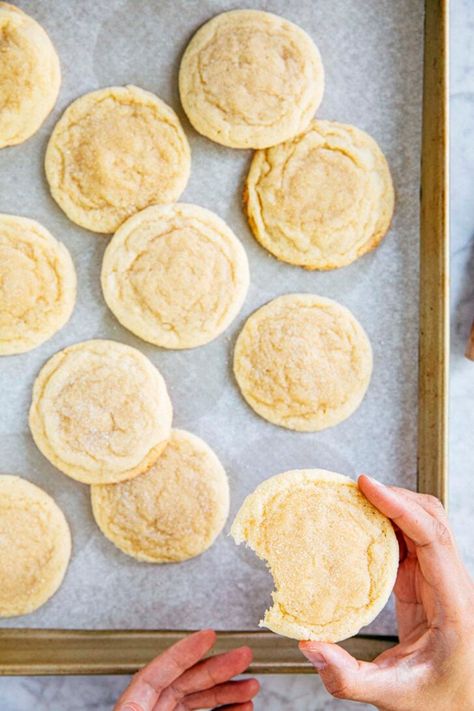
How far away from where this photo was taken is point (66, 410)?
2115mm

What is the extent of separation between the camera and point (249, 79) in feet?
7.09

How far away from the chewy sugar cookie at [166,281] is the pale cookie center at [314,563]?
66 centimetres

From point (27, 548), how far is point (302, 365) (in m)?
0.89

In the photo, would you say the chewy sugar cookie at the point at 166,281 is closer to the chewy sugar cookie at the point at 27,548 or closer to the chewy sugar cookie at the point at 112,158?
the chewy sugar cookie at the point at 112,158

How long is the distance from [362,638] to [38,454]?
1037 millimetres

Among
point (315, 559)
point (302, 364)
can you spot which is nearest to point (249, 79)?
point (302, 364)

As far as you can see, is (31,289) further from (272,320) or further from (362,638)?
(362,638)

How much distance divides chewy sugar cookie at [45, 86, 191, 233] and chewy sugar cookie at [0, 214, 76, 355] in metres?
0.12

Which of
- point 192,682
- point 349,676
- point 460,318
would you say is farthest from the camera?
point 460,318

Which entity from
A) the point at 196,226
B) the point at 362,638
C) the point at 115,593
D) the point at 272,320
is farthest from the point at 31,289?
the point at 362,638

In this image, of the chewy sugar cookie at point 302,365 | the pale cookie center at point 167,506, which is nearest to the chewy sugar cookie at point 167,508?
the pale cookie center at point 167,506

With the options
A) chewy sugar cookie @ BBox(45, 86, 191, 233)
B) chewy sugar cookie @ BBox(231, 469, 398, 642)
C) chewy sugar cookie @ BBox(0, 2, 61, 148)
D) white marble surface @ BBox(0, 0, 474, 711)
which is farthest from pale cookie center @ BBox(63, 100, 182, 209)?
chewy sugar cookie @ BBox(231, 469, 398, 642)

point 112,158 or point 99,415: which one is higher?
point 112,158

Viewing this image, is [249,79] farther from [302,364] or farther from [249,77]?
[302,364]
